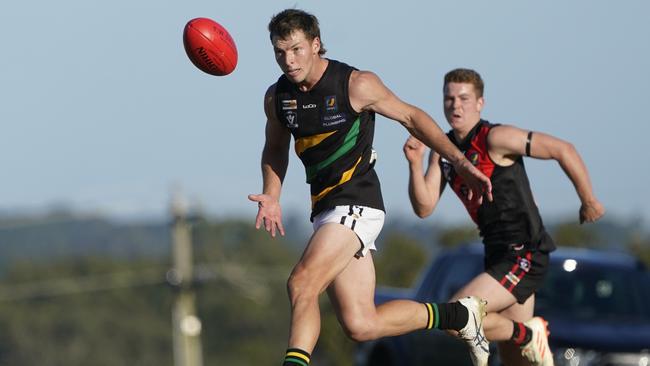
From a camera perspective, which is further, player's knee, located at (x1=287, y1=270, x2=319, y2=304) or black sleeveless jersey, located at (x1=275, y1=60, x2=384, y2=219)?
black sleeveless jersey, located at (x1=275, y1=60, x2=384, y2=219)

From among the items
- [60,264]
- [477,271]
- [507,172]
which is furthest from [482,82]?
[60,264]

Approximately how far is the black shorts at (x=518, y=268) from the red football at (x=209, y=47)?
2257 millimetres

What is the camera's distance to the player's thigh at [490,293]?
10297 millimetres

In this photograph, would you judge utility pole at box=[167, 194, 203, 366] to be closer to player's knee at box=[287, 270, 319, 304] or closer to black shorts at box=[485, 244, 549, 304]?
black shorts at box=[485, 244, 549, 304]

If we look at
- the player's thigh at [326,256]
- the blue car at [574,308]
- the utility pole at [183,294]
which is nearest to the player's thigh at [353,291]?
the player's thigh at [326,256]

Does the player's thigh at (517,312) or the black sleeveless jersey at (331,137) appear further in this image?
the player's thigh at (517,312)

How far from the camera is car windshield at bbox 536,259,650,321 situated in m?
13.4

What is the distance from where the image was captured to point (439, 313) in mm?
9711

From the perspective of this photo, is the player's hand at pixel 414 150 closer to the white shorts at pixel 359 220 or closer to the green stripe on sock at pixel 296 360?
the white shorts at pixel 359 220

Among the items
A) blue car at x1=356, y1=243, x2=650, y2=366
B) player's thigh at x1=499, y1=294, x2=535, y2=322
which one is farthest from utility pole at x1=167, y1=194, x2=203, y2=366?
player's thigh at x1=499, y1=294, x2=535, y2=322

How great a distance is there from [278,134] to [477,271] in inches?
179

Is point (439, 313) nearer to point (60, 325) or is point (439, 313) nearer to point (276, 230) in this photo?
point (276, 230)

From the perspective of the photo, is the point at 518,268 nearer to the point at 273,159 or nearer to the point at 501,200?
the point at 501,200

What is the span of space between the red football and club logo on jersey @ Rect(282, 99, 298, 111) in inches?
27.1
